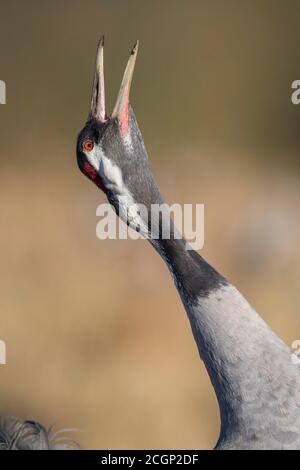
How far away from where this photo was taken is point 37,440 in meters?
1.19

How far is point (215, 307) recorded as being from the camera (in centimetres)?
86

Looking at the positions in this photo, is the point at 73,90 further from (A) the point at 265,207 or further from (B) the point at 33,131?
(A) the point at 265,207

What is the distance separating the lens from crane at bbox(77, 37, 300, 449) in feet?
2.78

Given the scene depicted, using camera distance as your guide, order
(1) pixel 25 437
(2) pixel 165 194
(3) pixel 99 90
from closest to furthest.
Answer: (3) pixel 99 90
(1) pixel 25 437
(2) pixel 165 194

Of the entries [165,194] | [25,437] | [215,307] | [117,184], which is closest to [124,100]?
[117,184]

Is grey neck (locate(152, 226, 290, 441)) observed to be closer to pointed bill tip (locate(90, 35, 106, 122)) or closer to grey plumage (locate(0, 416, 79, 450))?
pointed bill tip (locate(90, 35, 106, 122))

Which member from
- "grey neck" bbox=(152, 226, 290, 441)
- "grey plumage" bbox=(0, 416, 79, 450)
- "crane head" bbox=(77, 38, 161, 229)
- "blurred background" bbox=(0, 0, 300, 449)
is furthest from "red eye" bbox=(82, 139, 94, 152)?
Result: "blurred background" bbox=(0, 0, 300, 449)

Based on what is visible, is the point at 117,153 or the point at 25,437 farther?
the point at 25,437

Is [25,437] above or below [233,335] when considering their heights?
below

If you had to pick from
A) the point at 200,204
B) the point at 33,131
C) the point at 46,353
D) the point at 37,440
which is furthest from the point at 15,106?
the point at 37,440

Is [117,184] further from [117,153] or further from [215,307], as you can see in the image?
[215,307]

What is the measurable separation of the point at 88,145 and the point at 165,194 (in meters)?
1.29

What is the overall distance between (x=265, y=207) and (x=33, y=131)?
2.79 feet

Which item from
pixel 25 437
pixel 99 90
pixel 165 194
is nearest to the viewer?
pixel 99 90
